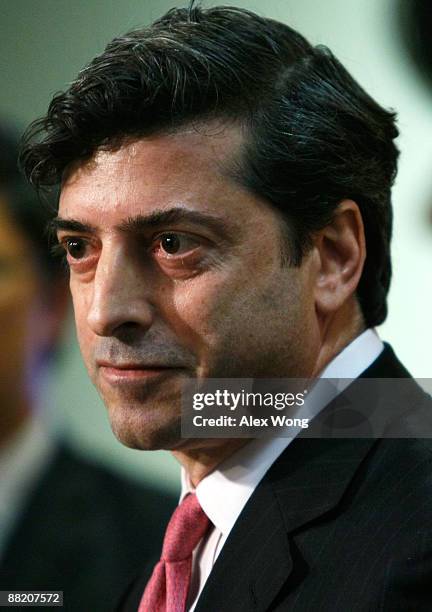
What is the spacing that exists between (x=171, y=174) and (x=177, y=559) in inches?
19.3

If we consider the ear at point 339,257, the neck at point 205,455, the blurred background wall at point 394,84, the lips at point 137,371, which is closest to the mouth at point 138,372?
the lips at point 137,371

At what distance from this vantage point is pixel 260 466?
120cm

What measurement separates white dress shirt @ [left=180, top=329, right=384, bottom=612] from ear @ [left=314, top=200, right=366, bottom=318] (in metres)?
0.07

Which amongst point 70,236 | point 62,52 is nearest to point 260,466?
point 70,236

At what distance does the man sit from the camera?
1133 mm

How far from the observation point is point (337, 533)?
1.06 meters

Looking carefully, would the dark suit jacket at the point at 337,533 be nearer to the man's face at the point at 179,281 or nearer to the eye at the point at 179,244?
the man's face at the point at 179,281

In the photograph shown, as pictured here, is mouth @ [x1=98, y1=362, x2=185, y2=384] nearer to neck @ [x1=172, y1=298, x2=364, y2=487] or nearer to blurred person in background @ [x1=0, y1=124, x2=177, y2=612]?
neck @ [x1=172, y1=298, x2=364, y2=487]

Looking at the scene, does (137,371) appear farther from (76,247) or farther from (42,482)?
(42,482)

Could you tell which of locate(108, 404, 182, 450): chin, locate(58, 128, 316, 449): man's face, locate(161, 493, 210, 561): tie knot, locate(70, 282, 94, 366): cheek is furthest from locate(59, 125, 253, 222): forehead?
locate(161, 493, 210, 561): tie knot

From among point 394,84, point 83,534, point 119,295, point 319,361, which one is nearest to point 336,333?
point 319,361

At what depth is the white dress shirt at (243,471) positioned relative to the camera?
120 cm

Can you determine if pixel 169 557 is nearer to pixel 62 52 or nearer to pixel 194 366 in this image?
pixel 194 366

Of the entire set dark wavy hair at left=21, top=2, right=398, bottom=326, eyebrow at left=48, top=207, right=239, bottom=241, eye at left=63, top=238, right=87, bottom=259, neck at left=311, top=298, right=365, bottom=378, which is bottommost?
neck at left=311, top=298, right=365, bottom=378
